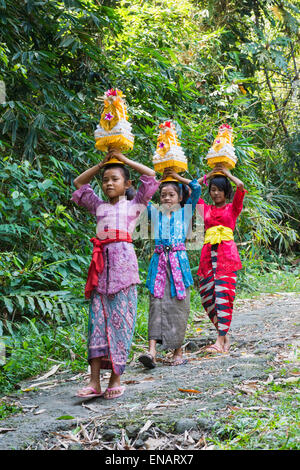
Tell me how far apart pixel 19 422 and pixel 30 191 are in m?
2.38

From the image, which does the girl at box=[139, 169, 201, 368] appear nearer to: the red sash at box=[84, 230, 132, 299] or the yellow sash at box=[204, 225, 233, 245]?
the yellow sash at box=[204, 225, 233, 245]

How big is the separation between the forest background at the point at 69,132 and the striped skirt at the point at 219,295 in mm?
888

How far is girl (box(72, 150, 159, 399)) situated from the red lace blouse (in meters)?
1.28

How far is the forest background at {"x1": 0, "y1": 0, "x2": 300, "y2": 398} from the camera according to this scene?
4613 mm

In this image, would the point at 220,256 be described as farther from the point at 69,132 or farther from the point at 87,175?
the point at 69,132

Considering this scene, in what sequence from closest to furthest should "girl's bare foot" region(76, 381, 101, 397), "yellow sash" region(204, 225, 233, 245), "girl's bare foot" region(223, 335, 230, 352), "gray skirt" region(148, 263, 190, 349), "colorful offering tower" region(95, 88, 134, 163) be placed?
"girl's bare foot" region(76, 381, 101, 397), "colorful offering tower" region(95, 88, 134, 163), "gray skirt" region(148, 263, 190, 349), "girl's bare foot" region(223, 335, 230, 352), "yellow sash" region(204, 225, 233, 245)

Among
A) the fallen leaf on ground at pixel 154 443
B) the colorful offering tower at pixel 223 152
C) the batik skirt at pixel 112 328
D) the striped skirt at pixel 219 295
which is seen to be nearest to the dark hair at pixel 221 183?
the colorful offering tower at pixel 223 152

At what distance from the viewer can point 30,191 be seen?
483 centimetres

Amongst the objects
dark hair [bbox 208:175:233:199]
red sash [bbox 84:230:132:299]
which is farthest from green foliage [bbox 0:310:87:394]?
dark hair [bbox 208:175:233:199]

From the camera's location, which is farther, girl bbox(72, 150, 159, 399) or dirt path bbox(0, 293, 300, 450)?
girl bbox(72, 150, 159, 399)

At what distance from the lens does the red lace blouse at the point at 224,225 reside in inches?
190

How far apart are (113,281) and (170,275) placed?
1092 millimetres

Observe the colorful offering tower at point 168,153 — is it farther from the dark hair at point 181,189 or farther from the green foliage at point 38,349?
the green foliage at point 38,349

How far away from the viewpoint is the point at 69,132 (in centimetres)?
564
